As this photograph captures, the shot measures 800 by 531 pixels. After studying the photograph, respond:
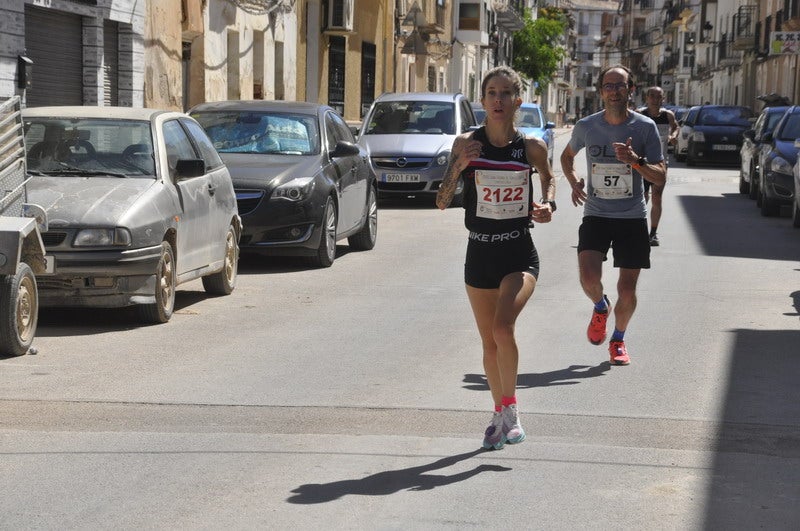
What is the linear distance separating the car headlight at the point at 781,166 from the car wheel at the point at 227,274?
37.1 ft

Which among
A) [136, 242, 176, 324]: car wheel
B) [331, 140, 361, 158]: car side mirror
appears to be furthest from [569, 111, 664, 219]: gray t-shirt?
[331, 140, 361, 158]: car side mirror

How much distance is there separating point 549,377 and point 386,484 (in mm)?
2761

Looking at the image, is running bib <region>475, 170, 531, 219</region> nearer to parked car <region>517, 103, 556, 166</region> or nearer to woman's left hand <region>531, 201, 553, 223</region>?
woman's left hand <region>531, 201, 553, 223</region>

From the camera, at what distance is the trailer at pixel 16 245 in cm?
866

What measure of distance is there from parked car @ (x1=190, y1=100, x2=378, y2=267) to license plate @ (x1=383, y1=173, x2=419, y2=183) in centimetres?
591

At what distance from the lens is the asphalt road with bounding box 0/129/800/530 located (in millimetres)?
5527

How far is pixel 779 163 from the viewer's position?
2127 centimetres

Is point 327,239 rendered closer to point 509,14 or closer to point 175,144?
point 175,144

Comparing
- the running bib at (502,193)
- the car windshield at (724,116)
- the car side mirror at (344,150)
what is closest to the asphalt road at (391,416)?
the running bib at (502,193)

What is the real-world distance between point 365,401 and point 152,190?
3.42 meters

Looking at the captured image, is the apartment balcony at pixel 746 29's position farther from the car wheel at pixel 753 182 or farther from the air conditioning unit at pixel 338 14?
the car wheel at pixel 753 182

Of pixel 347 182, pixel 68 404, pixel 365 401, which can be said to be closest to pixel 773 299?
pixel 347 182

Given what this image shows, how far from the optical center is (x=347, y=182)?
49.2 ft

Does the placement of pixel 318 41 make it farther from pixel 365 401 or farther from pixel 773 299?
pixel 365 401
